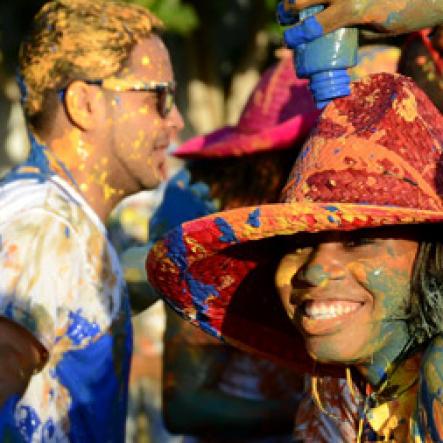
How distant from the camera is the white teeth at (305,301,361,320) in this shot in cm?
261

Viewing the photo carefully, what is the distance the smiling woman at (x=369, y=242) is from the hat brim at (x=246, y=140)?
1.04 meters

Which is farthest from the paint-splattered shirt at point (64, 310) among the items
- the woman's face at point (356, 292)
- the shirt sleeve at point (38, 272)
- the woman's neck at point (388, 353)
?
the woman's neck at point (388, 353)

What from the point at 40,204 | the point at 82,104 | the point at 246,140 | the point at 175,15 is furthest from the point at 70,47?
the point at 175,15

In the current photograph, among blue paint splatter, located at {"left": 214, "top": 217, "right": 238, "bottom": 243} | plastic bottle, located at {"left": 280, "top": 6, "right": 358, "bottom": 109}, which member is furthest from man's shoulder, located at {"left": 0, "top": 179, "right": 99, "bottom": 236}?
plastic bottle, located at {"left": 280, "top": 6, "right": 358, "bottom": 109}

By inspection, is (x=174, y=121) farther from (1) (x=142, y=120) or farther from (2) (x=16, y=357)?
(2) (x=16, y=357)

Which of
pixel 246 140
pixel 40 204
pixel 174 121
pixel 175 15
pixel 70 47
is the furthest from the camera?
pixel 175 15

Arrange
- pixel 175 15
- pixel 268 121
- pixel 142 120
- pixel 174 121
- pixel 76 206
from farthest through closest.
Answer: pixel 175 15 → pixel 268 121 → pixel 174 121 → pixel 142 120 → pixel 76 206

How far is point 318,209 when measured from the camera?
2438 millimetres

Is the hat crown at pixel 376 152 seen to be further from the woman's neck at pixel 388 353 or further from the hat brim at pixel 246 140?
the hat brim at pixel 246 140

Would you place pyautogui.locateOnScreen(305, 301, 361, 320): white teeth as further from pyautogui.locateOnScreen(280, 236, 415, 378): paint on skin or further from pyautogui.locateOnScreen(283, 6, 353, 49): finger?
pyautogui.locateOnScreen(283, 6, 353, 49): finger

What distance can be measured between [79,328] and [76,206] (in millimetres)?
350

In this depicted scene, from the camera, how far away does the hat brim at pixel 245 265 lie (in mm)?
2434

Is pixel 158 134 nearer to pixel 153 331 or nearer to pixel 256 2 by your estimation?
pixel 153 331

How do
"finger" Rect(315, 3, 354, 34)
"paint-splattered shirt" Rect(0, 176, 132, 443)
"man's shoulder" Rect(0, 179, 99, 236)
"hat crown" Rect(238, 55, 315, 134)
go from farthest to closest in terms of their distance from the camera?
"hat crown" Rect(238, 55, 315, 134) < "man's shoulder" Rect(0, 179, 99, 236) < "paint-splattered shirt" Rect(0, 176, 132, 443) < "finger" Rect(315, 3, 354, 34)
